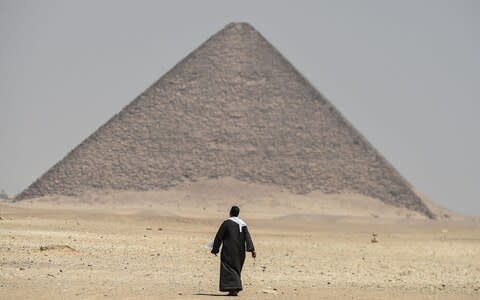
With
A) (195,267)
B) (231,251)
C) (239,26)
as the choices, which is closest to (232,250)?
(231,251)

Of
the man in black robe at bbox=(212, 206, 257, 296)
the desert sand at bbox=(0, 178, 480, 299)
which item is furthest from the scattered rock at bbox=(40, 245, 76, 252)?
the man in black robe at bbox=(212, 206, 257, 296)

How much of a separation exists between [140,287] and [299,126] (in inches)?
3533

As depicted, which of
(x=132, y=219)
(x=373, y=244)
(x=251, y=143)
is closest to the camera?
(x=373, y=244)

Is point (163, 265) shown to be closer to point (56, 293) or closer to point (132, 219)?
point (56, 293)

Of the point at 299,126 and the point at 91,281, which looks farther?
the point at 299,126

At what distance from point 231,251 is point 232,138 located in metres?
89.7

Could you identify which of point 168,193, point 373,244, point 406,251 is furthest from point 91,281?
point 168,193

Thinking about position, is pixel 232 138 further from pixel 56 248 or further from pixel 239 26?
pixel 56 248

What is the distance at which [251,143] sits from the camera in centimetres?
10612

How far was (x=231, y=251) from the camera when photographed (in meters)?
17.3

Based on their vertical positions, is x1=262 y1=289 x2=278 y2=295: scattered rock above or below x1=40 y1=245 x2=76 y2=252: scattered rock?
below

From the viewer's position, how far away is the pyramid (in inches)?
3991

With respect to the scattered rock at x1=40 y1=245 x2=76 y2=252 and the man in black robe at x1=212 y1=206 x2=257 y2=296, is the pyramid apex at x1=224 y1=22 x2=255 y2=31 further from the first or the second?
the man in black robe at x1=212 y1=206 x2=257 y2=296

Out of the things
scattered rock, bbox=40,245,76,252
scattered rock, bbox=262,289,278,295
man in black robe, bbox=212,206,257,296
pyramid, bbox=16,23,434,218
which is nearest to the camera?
man in black robe, bbox=212,206,257,296
